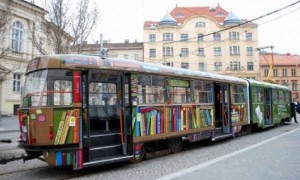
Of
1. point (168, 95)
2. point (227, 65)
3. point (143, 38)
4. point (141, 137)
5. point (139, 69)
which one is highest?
point (143, 38)

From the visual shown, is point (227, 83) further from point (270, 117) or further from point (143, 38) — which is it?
point (143, 38)

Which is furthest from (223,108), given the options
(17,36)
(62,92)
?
(17,36)

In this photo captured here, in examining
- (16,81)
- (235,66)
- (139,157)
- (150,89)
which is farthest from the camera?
(235,66)

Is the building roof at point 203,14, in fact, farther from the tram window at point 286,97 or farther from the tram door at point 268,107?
the tram door at point 268,107

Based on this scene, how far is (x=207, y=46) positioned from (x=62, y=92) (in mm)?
61437

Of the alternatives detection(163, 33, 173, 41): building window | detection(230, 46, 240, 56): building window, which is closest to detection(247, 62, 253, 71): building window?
detection(230, 46, 240, 56): building window

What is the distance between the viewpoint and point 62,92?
8578 millimetres

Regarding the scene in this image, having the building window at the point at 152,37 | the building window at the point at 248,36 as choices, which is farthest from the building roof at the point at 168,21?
the building window at the point at 248,36

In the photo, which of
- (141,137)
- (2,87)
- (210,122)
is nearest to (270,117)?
(210,122)

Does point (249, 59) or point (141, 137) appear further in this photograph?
point (249, 59)

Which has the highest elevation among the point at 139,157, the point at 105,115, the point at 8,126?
the point at 105,115

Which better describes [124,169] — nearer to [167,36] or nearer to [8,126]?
[8,126]

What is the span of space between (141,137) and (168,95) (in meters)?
1.93

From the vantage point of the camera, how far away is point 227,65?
67125 millimetres
